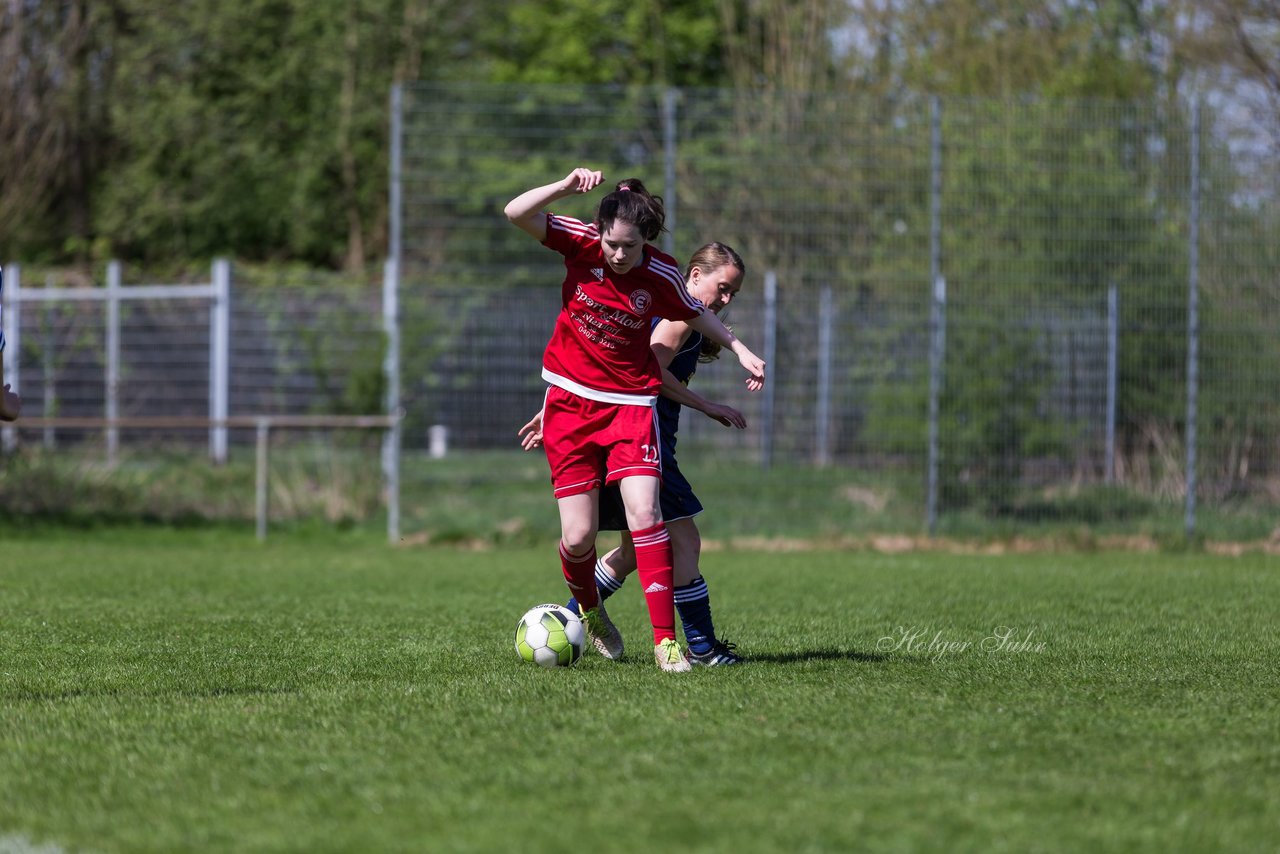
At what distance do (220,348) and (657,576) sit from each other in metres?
13.7

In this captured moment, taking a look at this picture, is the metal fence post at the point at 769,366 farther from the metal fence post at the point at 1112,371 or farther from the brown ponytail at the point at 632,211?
the brown ponytail at the point at 632,211

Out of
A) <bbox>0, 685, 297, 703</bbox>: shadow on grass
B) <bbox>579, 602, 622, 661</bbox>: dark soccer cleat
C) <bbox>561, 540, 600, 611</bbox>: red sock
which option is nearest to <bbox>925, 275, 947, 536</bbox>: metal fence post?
<bbox>579, 602, 622, 661</bbox>: dark soccer cleat

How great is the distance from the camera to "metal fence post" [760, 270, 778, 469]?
50.2 ft

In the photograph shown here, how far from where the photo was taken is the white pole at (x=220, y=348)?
18438mm

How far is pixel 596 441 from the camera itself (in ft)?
20.0

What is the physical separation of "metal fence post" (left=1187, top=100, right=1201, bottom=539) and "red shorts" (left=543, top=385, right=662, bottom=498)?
10016 mm

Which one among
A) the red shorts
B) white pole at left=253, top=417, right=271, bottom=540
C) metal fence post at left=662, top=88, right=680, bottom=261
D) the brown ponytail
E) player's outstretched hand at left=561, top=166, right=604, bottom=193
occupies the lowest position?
white pole at left=253, top=417, right=271, bottom=540

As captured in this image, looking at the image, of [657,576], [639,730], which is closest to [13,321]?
[657,576]

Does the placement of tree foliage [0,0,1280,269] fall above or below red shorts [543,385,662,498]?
above

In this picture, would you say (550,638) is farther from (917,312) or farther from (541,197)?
(917,312)

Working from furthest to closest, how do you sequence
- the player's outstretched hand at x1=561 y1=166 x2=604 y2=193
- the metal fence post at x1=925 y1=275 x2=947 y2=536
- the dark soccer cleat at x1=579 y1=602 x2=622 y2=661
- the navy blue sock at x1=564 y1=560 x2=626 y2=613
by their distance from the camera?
the metal fence post at x1=925 y1=275 x2=947 y2=536 < the navy blue sock at x1=564 y1=560 x2=626 y2=613 < the dark soccer cleat at x1=579 y1=602 x2=622 y2=661 < the player's outstretched hand at x1=561 y1=166 x2=604 y2=193

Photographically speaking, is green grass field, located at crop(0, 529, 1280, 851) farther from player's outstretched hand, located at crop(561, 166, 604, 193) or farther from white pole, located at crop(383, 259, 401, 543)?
white pole, located at crop(383, 259, 401, 543)

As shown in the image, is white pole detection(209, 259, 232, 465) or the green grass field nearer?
the green grass field

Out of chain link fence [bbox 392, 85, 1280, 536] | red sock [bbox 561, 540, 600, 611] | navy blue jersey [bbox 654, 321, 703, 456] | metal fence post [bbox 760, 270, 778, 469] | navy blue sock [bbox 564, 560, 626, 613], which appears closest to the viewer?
red sock [bbox 561, 540, 600, 611]
